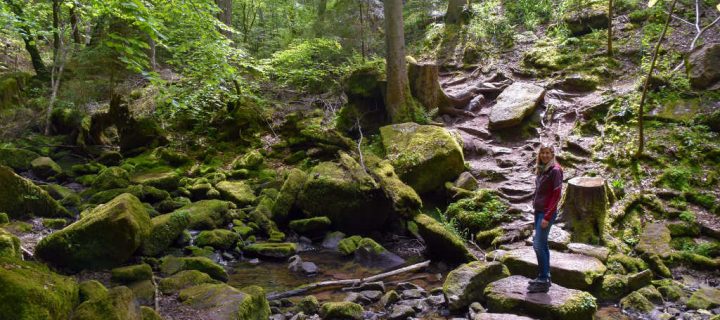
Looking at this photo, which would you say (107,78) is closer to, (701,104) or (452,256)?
(452,256)

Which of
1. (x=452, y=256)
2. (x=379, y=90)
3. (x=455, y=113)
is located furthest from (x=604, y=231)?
(x=379, y=90)

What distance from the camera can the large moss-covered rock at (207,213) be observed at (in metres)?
10.3

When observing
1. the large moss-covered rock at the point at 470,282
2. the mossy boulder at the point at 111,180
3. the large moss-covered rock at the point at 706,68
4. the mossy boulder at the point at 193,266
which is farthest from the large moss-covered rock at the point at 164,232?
the large moss-covered rock at the point at 706,68

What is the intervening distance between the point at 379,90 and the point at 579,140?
590 centimetres

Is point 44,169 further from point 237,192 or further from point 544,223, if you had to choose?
point 544,223

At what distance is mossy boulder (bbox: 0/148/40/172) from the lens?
44.3 feet

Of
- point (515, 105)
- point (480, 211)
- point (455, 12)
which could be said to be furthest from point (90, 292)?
point (455, 12)

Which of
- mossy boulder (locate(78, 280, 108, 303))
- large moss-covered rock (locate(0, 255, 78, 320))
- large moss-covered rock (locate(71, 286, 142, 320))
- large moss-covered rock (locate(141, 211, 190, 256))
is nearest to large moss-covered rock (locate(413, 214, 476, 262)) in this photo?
large moss-covered rock (locate(141, 211, 190, 256))

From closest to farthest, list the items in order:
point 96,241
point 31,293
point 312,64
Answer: point 31,293 → point 96,241 → point 312,64

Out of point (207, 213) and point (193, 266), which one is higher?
point (207, 213)

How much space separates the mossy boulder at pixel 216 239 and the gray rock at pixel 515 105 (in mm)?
7911

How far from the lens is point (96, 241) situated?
694 centimetres

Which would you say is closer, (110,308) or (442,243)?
(110,308)

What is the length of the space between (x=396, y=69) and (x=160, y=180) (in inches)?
282
